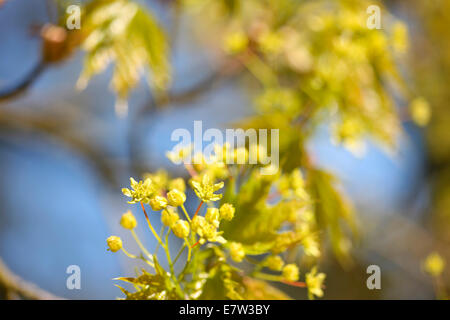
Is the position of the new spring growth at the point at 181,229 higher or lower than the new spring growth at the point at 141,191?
lower

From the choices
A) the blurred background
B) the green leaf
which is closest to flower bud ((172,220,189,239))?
the green leaf

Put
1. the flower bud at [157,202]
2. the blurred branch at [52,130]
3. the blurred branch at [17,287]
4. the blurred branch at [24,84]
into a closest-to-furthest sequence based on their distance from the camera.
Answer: the flower bud at [157,202] → the blurred branch at [17,287] → the blurred branch at [24,84] → the blurred branch at [52,130]

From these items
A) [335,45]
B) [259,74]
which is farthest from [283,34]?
[335,45]

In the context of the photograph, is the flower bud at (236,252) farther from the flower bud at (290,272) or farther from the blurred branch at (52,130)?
the blurred branch at (52,130)

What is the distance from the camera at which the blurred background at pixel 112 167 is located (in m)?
1.64

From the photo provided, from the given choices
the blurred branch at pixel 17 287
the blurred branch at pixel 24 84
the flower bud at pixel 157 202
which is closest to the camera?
the flower bud at pixel 157 202

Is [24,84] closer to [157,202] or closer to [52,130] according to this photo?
[157,202]

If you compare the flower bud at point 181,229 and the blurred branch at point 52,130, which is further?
the blurred branch at point 52,130

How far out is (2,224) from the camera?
216 centimetres

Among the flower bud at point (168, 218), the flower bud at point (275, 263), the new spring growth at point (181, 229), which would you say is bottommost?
the flower bud at point (275, 263)

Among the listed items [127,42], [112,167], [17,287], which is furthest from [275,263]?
[112,167]

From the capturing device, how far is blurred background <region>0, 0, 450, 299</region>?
64.4 inches

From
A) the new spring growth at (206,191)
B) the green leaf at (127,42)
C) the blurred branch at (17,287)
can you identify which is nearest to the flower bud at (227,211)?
the new spring growth at (206,191)
